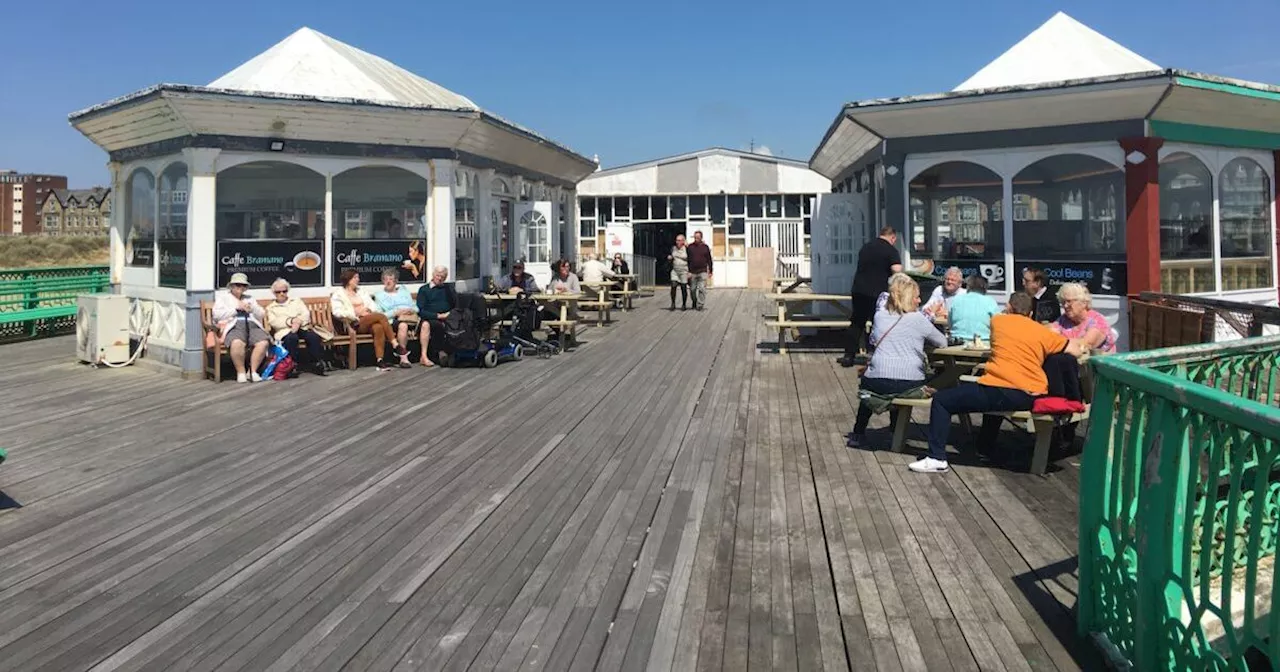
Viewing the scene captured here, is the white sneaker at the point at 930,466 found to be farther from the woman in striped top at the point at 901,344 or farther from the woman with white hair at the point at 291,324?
the woman with white hair at the point at 291,324

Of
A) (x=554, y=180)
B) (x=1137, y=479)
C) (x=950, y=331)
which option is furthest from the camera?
(x=554, y=180)

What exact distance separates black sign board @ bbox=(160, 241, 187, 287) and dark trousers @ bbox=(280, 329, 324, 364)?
1474 millimetres

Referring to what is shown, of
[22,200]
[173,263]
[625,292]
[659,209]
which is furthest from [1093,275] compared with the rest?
[22,200]

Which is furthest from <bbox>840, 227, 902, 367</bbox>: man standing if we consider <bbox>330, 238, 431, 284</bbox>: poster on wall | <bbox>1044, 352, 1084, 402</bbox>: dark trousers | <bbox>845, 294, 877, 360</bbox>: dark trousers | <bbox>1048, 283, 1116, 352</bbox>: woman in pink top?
<bbox>330, 238, 431, 284</bbox>: poster on wall

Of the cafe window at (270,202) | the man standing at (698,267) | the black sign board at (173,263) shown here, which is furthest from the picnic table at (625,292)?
the black sign board at (173,263)

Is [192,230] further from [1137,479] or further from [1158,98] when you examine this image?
[1158,98]

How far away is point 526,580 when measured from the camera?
379 cm

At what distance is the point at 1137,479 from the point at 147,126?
10.5 metres

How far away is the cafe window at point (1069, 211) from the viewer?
31.3 ft

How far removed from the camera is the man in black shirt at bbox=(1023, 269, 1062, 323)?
7980 millimetres

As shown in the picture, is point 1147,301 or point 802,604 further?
point 1147,301

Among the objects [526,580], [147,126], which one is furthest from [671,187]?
[526,580]

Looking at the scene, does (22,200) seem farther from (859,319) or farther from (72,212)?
(859,319)

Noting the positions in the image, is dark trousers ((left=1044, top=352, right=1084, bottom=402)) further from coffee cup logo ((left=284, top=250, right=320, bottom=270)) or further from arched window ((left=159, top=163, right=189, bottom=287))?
arched window ((left=159, top=163, right=189, bottom=287))
